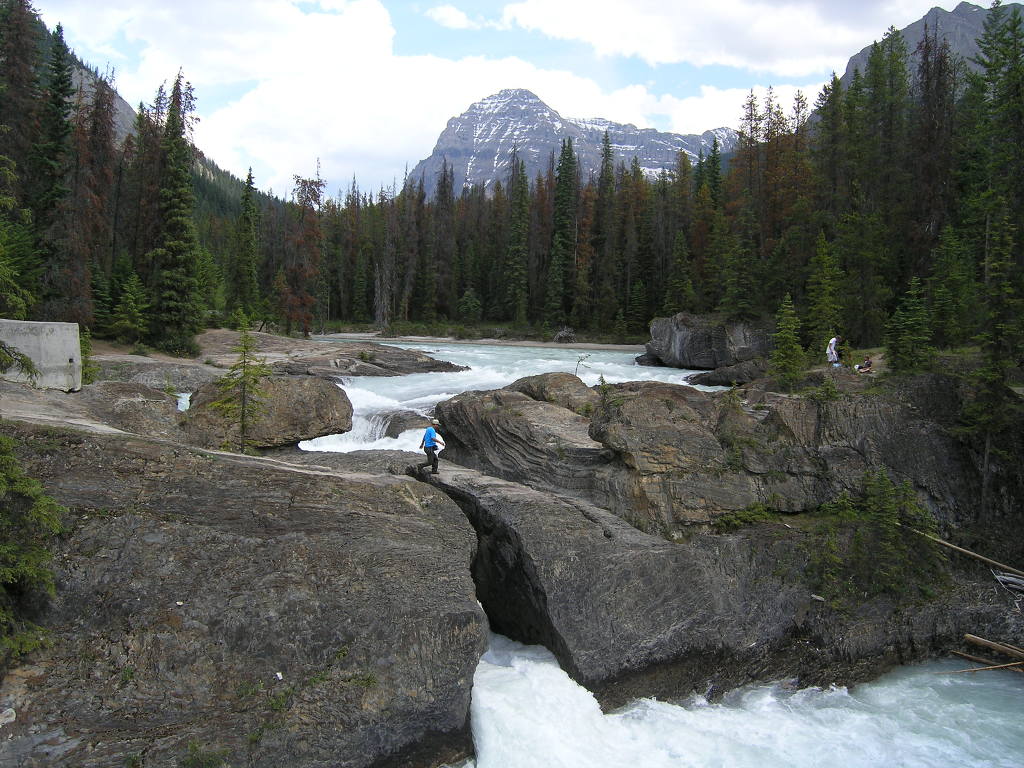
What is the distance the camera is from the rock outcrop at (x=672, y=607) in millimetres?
9133

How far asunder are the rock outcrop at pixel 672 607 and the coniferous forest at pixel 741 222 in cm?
581

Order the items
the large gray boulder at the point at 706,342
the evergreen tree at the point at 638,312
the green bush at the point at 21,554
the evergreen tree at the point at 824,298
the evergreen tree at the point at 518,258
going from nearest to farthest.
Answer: the green bush at the point at 21,554
the evergreen tree at the point at 824,298
the large gray boulder at the point at 706,342
the evergreen tree at the point at 638,312
the evergreen tree at the point at 518,258

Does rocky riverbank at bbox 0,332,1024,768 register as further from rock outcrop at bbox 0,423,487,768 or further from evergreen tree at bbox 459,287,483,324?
evergreen tree at bbox 459,287,483,324

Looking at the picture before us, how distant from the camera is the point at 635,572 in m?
9.65

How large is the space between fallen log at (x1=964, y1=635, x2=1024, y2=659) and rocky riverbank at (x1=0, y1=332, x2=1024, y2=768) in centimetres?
27

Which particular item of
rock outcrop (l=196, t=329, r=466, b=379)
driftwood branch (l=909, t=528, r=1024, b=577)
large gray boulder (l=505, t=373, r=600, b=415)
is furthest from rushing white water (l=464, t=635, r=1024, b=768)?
rock outcrop (l=196, t=329, r=466, b=379)

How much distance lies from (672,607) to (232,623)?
5981 millimetres

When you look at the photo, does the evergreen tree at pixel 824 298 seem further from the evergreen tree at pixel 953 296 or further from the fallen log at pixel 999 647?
the fallen log at pixel 999 647

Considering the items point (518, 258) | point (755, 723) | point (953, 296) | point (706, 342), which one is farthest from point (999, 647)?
point (518, 258)

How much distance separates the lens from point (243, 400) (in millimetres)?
13836

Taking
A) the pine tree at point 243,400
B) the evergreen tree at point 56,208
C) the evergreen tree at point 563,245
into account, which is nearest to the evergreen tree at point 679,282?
the evergreen tree at point 563,245

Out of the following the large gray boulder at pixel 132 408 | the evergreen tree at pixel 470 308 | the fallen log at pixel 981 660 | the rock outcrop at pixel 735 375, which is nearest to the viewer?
the fallen log at pixel 981 660

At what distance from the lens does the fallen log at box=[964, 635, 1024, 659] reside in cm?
1003

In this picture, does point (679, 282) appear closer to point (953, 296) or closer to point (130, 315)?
point (953, 296)
